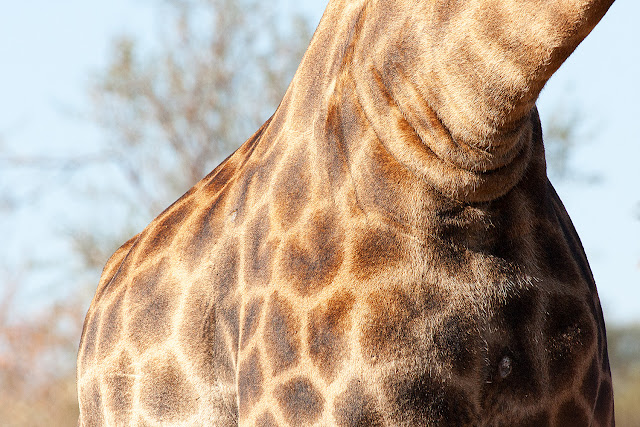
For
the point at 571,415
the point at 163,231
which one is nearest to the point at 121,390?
the point at 163,231

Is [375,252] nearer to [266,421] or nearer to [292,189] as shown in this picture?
[292,189]

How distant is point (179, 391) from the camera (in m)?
2.73

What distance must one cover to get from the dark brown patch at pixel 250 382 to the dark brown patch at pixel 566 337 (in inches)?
30.0

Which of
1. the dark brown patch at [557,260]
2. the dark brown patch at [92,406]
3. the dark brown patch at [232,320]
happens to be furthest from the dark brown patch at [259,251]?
the dark brown patch at [92,406]

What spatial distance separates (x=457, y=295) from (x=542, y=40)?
656 millimetres

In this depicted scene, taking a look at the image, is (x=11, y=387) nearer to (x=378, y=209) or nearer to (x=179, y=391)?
(x=179, y=391)

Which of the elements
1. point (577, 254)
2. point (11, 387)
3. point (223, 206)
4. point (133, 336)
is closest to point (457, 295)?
point (577, 254)

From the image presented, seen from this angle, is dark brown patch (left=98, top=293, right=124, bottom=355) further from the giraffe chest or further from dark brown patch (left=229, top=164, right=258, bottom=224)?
the giraffe chest

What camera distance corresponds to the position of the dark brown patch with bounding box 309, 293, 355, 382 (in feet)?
6.82

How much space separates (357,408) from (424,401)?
0.53 ft

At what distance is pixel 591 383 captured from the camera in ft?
7.64

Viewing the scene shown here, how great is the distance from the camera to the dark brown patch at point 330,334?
2.08 meters

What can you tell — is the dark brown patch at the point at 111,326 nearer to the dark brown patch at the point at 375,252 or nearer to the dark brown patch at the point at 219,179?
the dark brown patch at the point at 219,179

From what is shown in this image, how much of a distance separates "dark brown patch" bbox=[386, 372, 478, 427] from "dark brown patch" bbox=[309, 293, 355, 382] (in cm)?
15
